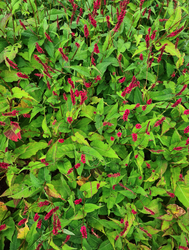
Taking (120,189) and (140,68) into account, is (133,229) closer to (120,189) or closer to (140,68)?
(120,189)

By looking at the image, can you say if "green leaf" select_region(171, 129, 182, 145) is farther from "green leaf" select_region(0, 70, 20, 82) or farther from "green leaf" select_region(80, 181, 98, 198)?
"green leaf" select_region(0, 70, 20, 82)

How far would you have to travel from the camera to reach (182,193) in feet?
5.38

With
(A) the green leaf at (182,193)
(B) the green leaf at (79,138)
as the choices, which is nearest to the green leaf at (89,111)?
(B) the green leaf at (79,138)

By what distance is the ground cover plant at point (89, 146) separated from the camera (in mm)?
1465

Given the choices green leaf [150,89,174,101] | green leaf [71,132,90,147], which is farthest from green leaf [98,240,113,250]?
green leaf [150,89,174,101]

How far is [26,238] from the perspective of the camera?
144cm

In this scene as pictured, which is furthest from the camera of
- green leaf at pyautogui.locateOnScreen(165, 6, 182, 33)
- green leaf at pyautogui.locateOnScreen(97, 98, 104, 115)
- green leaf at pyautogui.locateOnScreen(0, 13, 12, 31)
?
green leaf at pyautogui.locateOnScreen(165, 6, 182, 33)

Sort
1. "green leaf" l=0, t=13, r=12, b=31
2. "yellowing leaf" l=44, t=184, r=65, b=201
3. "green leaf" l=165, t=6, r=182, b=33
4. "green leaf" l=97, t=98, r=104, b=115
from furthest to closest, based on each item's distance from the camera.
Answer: "green leaf" l=165, t=6, r=182, b=33
"green leaf" l=0, t=13, r=12, b=31
"green leaf" l=97, t=98, r=104, b=115
"yellowing leaf" l=44, t=184, r=65, b=201

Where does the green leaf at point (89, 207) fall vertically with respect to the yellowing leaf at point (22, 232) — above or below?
above

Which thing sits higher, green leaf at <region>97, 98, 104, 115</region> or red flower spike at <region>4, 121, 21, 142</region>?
green leaf at <region>97, 98, 104, 115</region>

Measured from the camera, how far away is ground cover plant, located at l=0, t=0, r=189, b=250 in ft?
4.81

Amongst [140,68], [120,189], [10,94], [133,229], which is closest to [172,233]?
[133,229]

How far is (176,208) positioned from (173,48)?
62.0 inches

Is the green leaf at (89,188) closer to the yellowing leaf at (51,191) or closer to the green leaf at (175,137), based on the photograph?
the yellowing leaf at (51,191)
